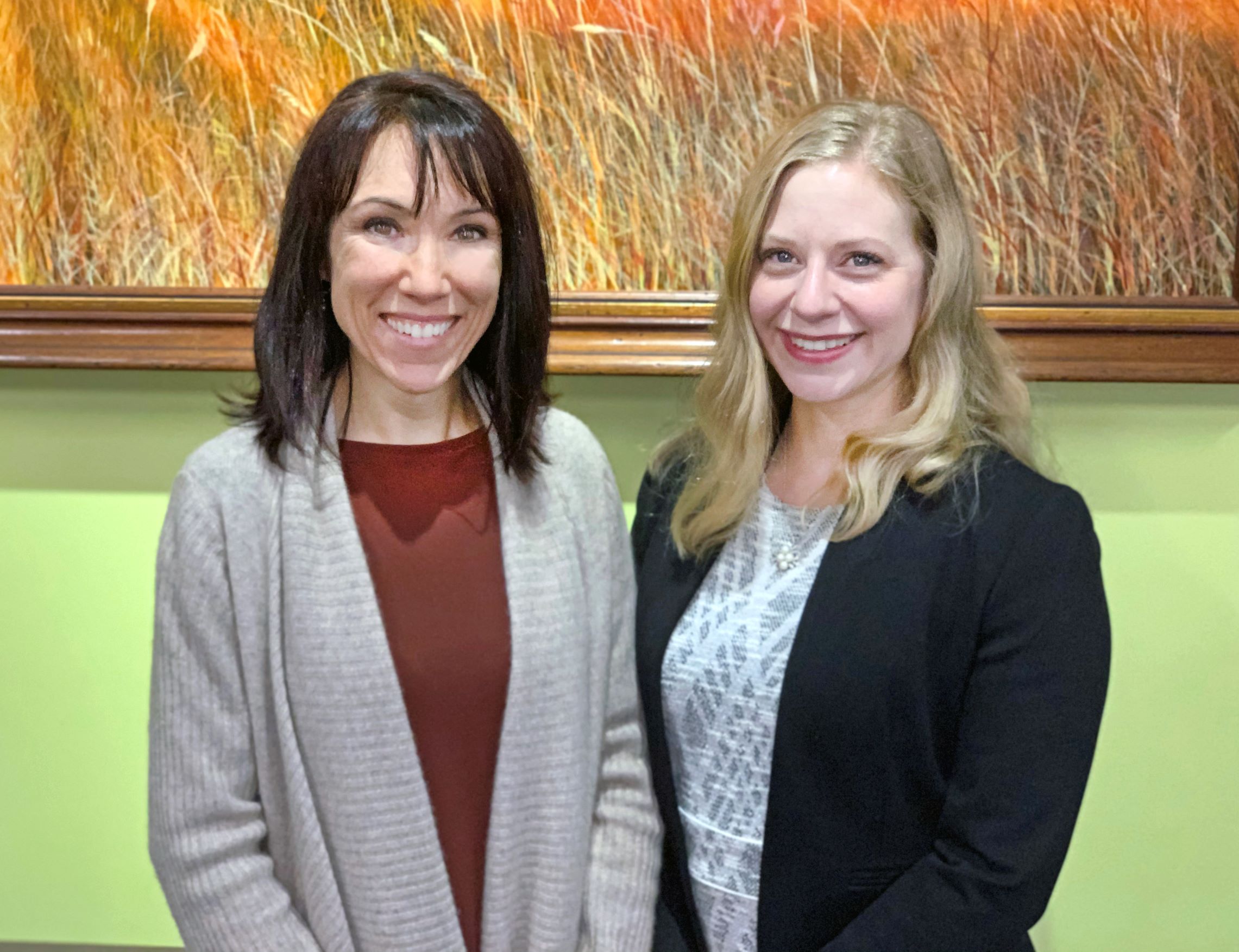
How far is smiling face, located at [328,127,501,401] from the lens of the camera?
0.95 m

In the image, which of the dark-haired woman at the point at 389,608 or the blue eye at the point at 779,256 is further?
the blue eye at the point at 779,256

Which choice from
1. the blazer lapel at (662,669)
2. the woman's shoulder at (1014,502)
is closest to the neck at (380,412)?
the blazer lapel at (662,669)

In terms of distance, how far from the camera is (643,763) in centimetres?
115

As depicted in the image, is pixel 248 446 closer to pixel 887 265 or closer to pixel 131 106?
pixel 887 265

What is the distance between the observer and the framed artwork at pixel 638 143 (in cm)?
141

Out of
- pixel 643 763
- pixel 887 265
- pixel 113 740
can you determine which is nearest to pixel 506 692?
pixel 643 763

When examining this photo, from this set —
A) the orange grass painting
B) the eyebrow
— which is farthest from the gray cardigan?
the orange grass painting

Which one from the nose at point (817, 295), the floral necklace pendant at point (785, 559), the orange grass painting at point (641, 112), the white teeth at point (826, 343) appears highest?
the orange grass painting at point (641, 112)

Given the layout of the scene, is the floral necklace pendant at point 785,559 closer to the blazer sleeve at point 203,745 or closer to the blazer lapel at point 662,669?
the blazer lapel at point 662,669

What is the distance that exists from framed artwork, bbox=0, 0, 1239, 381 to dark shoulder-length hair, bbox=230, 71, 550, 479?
39 cm

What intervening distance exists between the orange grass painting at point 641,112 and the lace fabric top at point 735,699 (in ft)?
1.61

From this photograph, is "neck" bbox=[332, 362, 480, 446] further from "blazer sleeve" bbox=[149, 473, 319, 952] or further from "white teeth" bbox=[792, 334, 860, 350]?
"white teeth" bbox=[792, 334, 860, 350]

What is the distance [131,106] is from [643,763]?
113 cm

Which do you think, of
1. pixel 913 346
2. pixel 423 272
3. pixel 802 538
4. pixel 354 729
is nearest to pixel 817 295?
pixel 913 346
